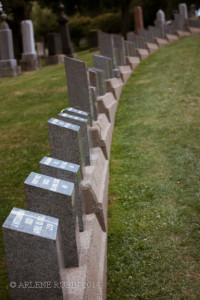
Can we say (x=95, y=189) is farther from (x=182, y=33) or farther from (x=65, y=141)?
(x=182, y=33)

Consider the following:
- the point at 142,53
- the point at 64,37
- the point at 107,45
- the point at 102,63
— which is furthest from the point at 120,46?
the point at 64,37

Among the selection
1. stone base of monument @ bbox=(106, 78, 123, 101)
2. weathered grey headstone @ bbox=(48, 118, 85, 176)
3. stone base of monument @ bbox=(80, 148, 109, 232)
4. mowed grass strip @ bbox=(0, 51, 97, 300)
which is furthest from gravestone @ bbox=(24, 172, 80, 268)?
stone base of monument @ bbox=(106, 78, 123, 101)

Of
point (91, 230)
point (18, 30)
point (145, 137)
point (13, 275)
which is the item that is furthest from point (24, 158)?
point (18, 30)

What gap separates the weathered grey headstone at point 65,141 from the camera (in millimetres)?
3887

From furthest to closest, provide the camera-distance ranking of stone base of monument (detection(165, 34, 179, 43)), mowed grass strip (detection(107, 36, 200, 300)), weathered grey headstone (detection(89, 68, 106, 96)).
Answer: stone base of monument (detection(165, 34, 179, 43))
weathered grey headstone (detection(89, 68, 106, 96))
mowed grass strip (detection(107, 36, 200, 300))

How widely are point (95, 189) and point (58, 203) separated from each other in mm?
1447

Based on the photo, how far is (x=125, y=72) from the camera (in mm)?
11828

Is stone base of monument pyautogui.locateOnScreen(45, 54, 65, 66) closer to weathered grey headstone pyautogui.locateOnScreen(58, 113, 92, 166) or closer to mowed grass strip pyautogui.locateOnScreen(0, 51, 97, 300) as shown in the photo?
mowed grass strip pyautogui.locateOnScreen(0, 51, 97, 300)

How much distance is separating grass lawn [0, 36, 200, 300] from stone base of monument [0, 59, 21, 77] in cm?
767

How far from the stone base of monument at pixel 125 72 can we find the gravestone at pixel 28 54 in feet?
28.7

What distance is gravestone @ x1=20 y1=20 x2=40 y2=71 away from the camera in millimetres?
20156

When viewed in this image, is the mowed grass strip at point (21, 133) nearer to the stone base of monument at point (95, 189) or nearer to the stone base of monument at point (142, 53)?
the stone base of monument at point (95, 189)

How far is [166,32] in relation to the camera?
20.4m

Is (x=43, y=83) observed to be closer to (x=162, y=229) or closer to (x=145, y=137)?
(x=145, y=137)
